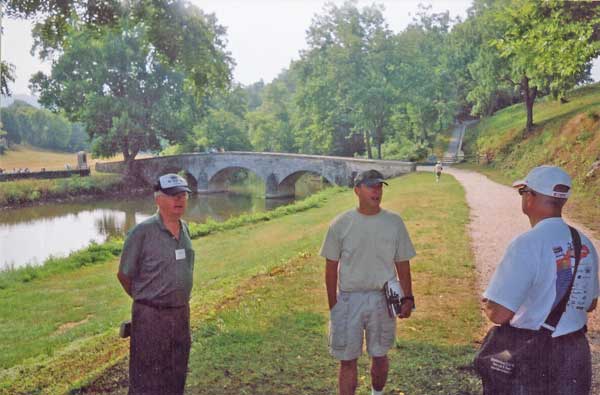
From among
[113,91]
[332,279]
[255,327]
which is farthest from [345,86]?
[332,279]

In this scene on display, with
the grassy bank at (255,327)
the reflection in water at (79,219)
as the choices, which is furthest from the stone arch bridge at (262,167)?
the grassy bank at (255,327)

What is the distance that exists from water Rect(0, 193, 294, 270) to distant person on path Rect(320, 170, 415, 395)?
1686 centimetres

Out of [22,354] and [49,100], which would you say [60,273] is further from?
[49,100]

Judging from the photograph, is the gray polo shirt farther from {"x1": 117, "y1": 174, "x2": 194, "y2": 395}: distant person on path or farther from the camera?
the camera

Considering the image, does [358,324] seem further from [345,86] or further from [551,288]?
[345,86]

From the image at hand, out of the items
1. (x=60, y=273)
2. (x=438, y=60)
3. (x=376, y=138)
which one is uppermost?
(x=438, y=60)

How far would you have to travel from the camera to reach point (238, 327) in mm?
6258

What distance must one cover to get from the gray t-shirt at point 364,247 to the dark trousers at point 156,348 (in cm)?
127

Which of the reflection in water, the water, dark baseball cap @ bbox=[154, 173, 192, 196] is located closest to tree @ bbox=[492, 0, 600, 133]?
dark baseball cap @ bbox=[154, 173, 192, 196]

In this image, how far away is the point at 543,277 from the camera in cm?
254

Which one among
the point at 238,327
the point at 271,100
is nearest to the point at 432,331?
the point at 238,327

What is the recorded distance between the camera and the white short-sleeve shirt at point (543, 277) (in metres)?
2.54

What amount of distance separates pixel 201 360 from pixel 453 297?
392cm

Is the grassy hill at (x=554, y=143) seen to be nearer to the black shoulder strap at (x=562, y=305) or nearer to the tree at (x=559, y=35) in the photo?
the tree at (x=559, y=35)
